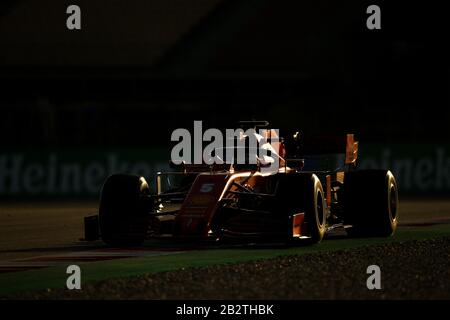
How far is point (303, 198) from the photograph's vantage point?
46.4 ft

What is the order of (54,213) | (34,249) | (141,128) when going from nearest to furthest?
(34,249)
(54,213)
(141,128)

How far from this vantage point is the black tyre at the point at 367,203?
15.6m

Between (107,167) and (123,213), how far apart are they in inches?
486

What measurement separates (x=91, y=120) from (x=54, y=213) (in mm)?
8290

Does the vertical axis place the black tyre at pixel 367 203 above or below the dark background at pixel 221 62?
below

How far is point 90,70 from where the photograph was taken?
113 feet

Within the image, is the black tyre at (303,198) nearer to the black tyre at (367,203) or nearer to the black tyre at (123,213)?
the black tyre at (367,203)

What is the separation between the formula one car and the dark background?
15.1 metres

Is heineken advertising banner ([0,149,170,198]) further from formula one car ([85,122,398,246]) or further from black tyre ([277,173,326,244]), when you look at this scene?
black tyre ([277,173,326,244])

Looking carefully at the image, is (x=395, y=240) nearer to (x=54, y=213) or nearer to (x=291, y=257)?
(x=291, y=257)

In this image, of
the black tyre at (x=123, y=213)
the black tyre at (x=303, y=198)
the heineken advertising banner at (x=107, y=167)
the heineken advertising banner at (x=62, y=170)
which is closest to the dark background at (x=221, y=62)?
the heineken advertising banner at (x=107, y=167)

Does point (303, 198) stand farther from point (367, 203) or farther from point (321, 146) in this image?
point (321, 146)

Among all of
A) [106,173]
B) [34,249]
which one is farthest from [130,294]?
[106,173]

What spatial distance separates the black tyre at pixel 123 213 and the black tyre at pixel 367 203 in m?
2.79
